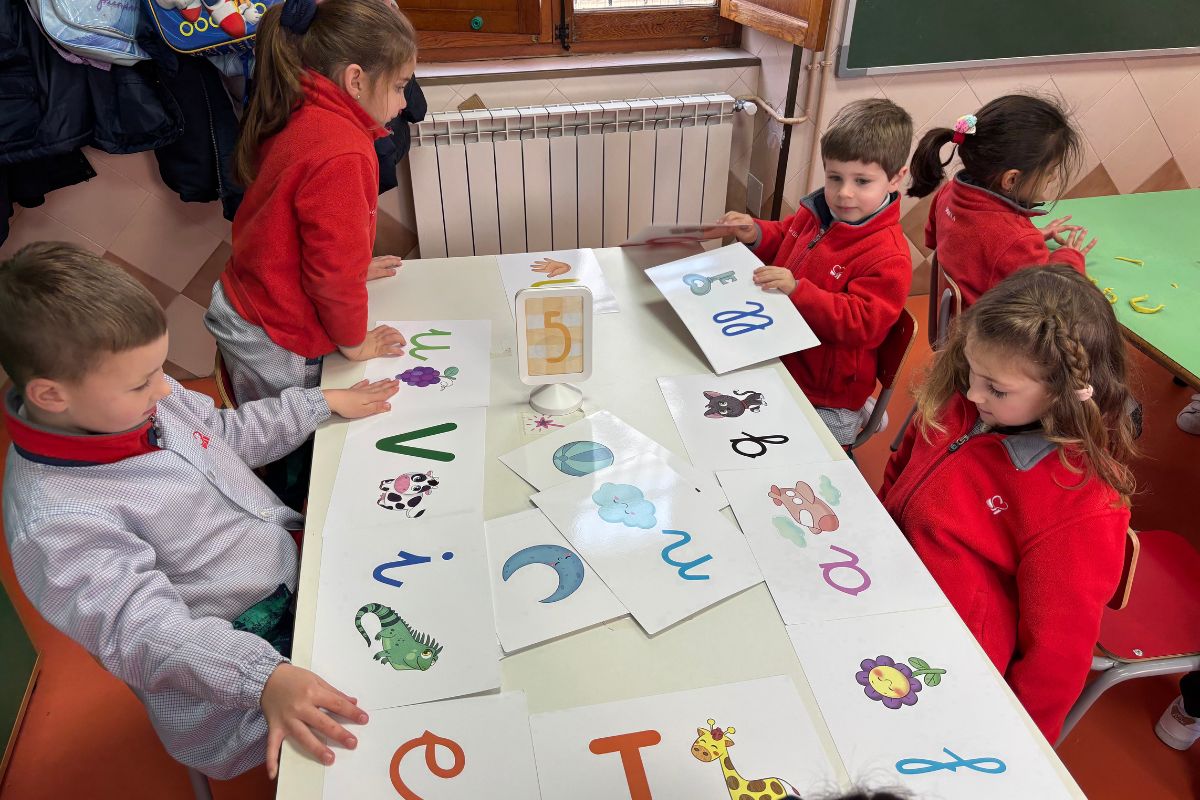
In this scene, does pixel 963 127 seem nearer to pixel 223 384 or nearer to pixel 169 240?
pixel 223 384

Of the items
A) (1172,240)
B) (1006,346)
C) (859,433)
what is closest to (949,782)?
(1006,346)

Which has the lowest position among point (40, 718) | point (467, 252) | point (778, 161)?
point (40, 718)

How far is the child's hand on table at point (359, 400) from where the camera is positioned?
1.32m

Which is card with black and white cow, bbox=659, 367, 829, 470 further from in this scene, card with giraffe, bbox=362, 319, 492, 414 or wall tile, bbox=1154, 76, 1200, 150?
wall tile, bbox=1154, 76, 1200, 150

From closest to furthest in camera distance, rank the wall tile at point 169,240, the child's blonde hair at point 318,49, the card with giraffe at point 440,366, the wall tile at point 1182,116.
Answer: the card with giraffe at point 440,366 < the child's blonde hair at point 318,49 < the wall tile at point 169,240 < the wall tile at point 1182,116

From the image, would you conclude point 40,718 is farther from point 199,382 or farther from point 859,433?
point 859,433

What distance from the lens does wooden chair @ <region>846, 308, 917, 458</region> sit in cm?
160

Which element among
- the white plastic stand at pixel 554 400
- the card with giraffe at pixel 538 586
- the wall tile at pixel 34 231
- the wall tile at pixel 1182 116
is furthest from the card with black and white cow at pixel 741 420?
the wall tile at pixel 1182 116

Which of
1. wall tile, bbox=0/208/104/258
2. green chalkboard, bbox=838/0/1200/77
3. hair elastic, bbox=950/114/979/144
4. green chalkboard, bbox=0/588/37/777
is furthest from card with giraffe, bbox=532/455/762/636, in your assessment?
wall tile, bbox=0/208/104/258

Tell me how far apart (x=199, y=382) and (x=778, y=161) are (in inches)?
84.7

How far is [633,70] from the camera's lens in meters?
2.68

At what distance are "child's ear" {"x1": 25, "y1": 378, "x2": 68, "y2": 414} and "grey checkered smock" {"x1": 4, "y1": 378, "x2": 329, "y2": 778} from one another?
74mm

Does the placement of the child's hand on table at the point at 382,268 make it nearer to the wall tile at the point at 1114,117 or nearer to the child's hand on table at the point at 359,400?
the child's hand on table at the point at 359,400

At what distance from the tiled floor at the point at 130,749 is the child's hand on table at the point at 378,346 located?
0.87 m
